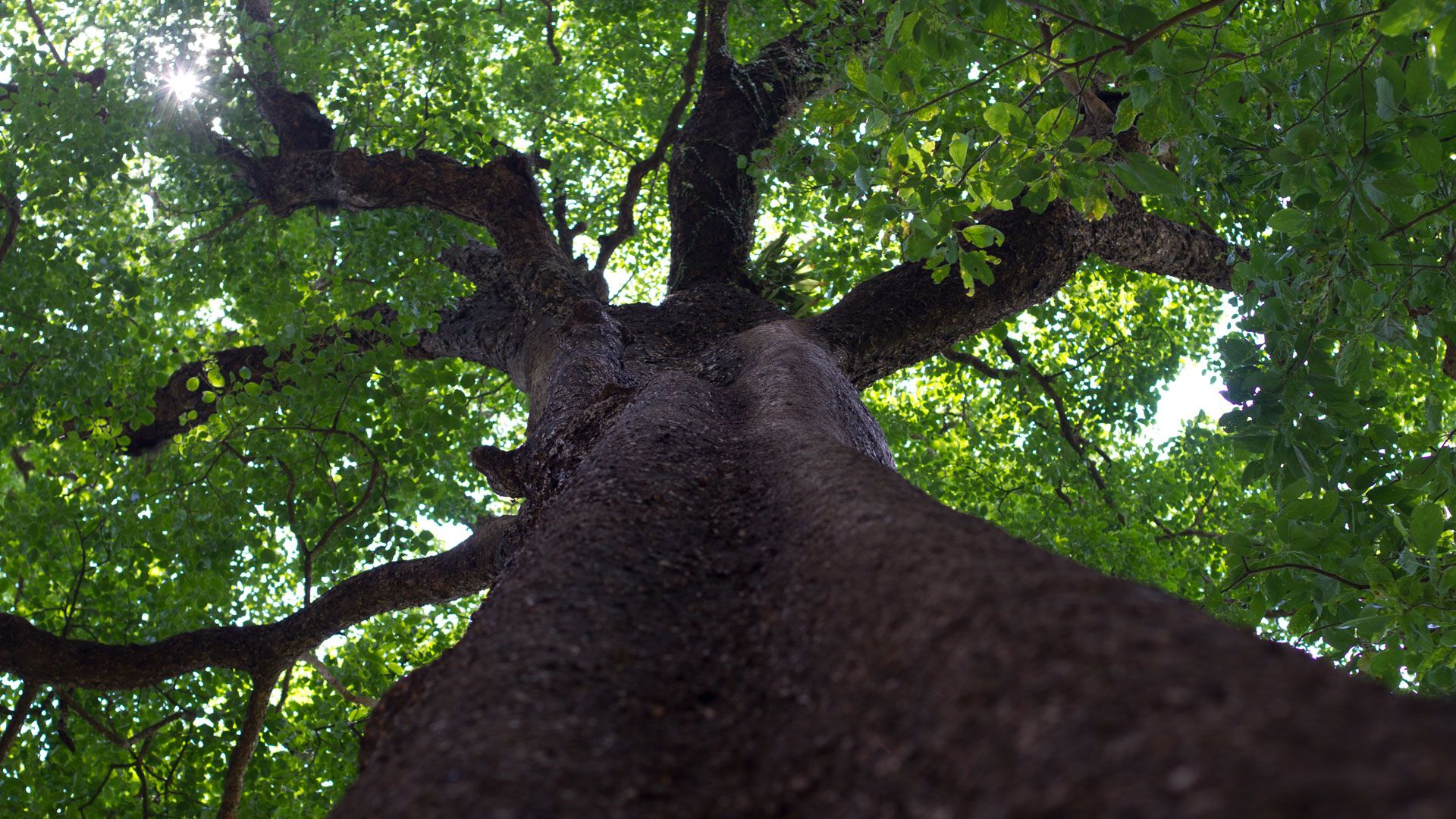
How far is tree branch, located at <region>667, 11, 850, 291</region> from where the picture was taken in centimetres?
629

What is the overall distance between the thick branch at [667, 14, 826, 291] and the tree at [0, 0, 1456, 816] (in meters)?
0.03

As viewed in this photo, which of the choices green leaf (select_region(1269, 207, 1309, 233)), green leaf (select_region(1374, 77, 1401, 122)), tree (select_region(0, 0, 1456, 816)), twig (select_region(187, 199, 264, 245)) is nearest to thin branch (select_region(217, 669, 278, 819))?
tree (select_region(0, 0, 1456, 816))

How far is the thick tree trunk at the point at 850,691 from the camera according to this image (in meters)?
0.82

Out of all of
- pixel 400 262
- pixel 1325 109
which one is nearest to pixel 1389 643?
pixel 1325 109

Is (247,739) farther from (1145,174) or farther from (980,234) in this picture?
(1145,174)

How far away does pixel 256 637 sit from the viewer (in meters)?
5.18

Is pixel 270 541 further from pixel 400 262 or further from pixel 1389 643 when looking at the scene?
pixel 1389 643

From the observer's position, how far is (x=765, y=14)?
9.72 metres

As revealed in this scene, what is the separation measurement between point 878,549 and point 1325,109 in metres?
2.67

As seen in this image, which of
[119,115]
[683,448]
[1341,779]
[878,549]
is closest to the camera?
[1341,779]

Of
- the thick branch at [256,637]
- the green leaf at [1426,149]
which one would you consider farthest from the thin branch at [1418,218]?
the thick branch at [256,637]

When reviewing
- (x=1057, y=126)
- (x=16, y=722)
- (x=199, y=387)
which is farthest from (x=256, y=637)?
(x=1057, y=126)

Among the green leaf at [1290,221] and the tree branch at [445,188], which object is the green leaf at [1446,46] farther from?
the tree branch at [445,188]

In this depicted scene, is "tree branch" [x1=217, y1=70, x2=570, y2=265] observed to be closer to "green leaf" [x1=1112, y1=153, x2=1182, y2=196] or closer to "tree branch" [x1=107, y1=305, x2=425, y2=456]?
"tree branch" [x1=107, y1=305, x2=425, y2=456]
